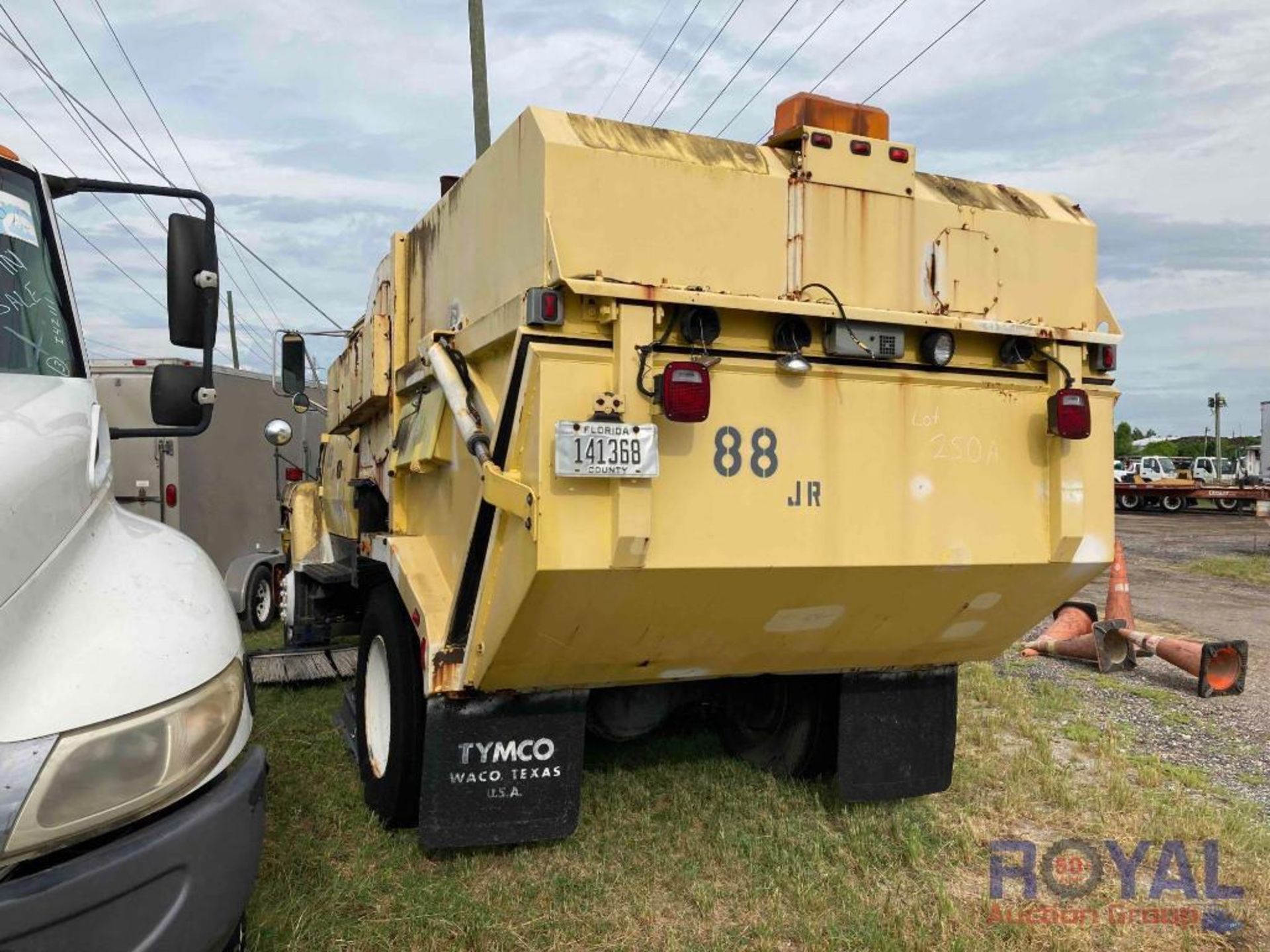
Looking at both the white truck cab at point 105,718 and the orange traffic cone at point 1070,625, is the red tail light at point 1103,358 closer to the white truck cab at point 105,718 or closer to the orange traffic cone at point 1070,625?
the white truck cab at point 105,718

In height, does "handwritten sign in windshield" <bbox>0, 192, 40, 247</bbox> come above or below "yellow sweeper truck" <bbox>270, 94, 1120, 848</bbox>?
above

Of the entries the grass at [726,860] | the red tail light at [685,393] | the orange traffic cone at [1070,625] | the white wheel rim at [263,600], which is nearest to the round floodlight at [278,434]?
the grass at [726,860]

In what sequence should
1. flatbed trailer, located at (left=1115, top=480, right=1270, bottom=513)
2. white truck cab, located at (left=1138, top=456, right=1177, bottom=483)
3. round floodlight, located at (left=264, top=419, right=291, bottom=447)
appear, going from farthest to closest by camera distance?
white truck cab, located at (left=1138, top=456, right=1177, bottom=483) → flatbed trailer, located at (left=1115, top=480, right=1270, bottom=513) → round floodlight, located at (left=264, top=419, right=291, bottom=447)

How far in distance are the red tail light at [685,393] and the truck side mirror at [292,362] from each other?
4045 millimetres

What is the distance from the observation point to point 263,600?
9.89 meters

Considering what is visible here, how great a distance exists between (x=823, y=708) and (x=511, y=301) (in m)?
2.41

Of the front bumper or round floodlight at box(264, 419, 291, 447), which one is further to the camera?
round floodlight at box(264, 419, 291, 447)

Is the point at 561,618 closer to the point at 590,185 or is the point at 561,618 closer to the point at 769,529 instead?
the point at 769,529

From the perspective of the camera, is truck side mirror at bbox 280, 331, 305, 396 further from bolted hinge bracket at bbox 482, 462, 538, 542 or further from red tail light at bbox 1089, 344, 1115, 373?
red tail light at bbox 1089, 344, 1115, 373

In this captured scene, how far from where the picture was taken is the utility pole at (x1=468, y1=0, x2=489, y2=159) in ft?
38.3

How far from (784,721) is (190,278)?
3.22 metres

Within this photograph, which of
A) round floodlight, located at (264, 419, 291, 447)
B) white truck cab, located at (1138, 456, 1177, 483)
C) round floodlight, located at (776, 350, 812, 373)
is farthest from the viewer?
white truck cab, located at (1138, 456, 1177, 483)

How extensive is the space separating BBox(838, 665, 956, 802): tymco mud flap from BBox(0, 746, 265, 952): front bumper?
2.60m

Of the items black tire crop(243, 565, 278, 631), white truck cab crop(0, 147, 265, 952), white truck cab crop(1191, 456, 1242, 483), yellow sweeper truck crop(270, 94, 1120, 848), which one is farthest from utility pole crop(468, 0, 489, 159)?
white truck cab crop(1191, 456, 1242, 483)
